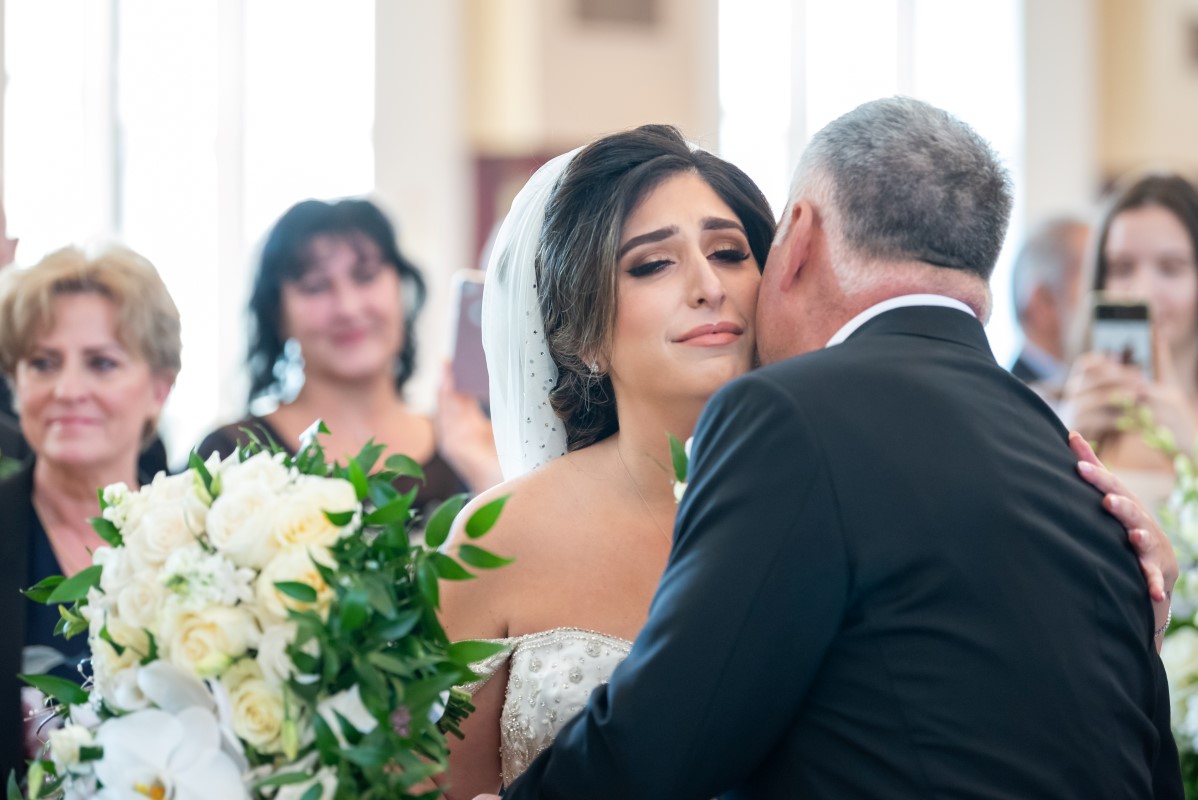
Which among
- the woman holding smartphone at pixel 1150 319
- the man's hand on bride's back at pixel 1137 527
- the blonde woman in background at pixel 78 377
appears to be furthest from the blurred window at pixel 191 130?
the man's hand on bride's back at pixel 1137 527

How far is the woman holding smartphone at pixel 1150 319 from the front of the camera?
14.6ft

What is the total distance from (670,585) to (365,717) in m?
0.44

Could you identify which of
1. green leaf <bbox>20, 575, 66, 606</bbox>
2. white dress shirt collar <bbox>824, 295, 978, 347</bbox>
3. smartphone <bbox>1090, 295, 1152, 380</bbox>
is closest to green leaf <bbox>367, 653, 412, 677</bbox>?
green leaf <bbox>20, 575, 66, 606</bbox>

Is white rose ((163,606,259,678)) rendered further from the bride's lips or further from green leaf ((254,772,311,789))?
the bride's lips

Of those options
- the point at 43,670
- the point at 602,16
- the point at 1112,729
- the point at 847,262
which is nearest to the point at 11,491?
the point at 43,670

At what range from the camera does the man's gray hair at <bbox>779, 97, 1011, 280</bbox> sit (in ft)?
7.20

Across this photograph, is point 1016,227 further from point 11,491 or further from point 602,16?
point 11,491

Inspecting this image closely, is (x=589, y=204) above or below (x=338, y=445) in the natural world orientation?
above

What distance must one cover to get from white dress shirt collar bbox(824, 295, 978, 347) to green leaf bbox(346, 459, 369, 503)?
0.73 meters

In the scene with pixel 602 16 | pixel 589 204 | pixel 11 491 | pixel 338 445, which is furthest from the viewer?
pixel 602 16

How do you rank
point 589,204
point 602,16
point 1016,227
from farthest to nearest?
1. point 1016,227
2. point 602,16
3. point 589,204

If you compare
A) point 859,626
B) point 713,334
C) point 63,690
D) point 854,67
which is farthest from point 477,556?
point 854,67

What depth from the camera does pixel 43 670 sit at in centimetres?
301

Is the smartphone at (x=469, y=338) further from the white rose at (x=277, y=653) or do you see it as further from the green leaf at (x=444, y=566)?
the white rose at (x=277, y=653)
